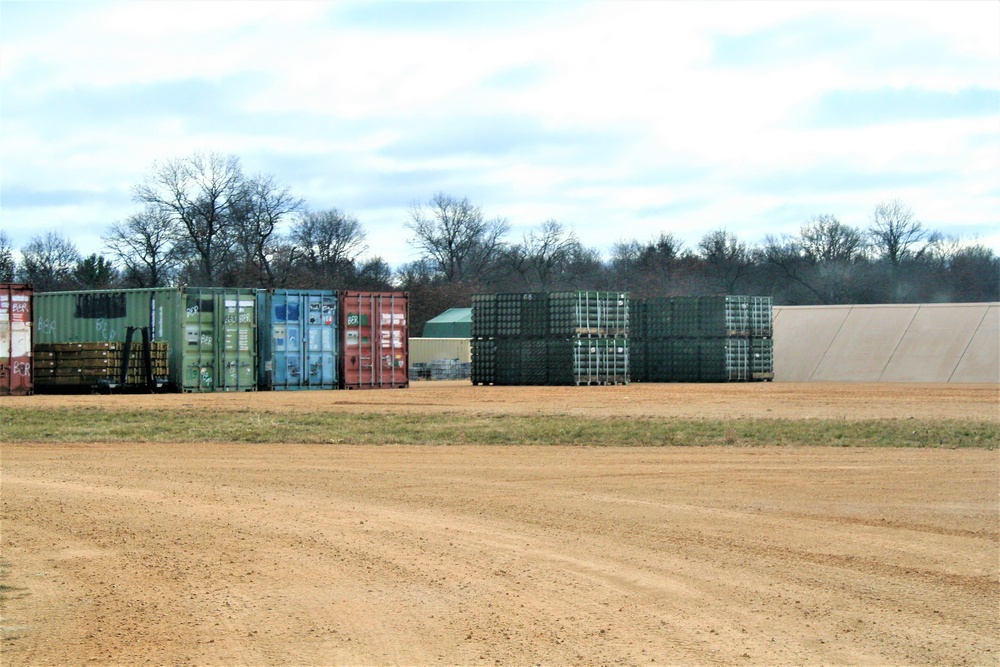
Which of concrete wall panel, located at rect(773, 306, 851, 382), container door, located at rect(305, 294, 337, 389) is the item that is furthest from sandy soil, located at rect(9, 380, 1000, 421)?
concrete wall panel, located at rect(773, 306, 851, 382)

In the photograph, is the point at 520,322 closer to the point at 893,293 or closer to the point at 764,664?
the point at 764,664

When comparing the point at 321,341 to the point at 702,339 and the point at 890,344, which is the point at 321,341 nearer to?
the point at 702,339

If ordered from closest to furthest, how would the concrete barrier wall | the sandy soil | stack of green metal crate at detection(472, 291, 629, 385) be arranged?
the sandy soil → stack of green metal crate at detection(472, 291, 629, 385) → the concrete barrier wall

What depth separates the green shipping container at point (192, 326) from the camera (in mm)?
35812

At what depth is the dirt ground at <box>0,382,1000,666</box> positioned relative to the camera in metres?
7.13

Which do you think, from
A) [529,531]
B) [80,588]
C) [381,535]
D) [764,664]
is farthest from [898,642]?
[80,588]

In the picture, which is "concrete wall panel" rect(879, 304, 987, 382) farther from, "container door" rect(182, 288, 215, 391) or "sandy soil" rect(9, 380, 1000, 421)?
"container door" rect(182, 288, 215, 391)

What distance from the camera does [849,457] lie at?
16734mm

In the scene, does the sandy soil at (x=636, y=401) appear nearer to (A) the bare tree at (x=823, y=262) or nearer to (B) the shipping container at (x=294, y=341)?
(B) the shipping container at (x=294, y=341)

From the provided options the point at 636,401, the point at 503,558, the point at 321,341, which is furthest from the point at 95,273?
the point at 503,558

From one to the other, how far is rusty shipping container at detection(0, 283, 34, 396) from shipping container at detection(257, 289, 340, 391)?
7.02 m

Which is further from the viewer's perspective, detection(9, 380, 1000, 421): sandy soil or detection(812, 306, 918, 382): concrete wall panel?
detection(812, 306, 918, 382): concrete wall panel

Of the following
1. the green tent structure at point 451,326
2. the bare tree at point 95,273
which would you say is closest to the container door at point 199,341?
the green tent structure at point 451,326

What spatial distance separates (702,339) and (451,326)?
25.6m
